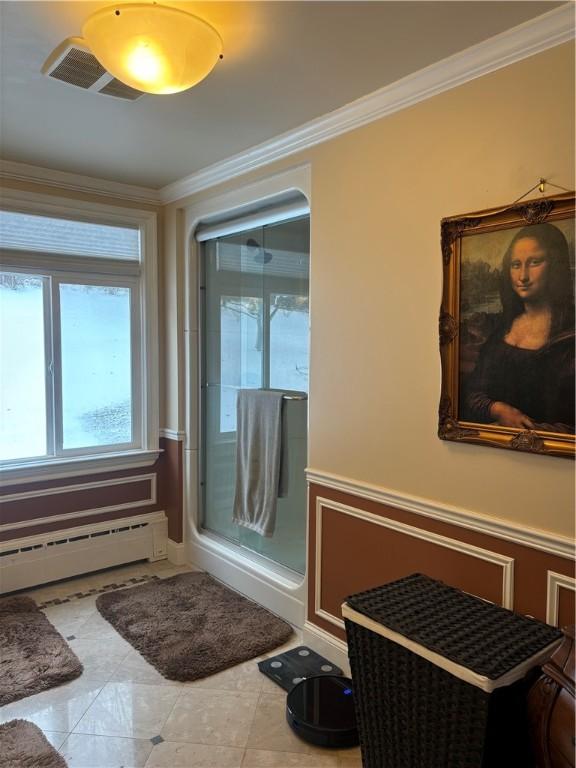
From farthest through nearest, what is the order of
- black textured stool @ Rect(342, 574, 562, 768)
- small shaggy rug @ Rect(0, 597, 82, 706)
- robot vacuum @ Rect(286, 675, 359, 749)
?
small shaggy rug @ Rect(0, 597, 82, 706)
robot vacuum @ Rect(286, 675, 359, 749)
black textured stool @ Rect(342, 574, 562, 768)

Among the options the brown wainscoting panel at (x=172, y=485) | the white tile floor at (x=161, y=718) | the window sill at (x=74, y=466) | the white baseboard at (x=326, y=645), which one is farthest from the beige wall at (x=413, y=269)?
the window sill at (x=74, y=466)

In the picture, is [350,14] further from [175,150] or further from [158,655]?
[158,655]

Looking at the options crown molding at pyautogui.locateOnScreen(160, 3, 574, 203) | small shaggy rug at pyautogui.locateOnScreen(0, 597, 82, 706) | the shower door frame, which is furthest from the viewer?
the shower door frame

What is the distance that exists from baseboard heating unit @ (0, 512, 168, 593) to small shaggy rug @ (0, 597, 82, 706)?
22cm

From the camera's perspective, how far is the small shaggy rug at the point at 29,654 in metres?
2.37

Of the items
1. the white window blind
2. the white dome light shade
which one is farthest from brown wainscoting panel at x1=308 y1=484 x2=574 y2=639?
the white window blind

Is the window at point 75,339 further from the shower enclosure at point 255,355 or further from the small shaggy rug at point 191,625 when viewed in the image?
the small shaggy rug at point 191,625

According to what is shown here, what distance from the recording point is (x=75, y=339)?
345 centimetres

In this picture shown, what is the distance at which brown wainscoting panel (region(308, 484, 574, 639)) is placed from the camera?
1812mm

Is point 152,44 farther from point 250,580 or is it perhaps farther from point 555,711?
point 250,580

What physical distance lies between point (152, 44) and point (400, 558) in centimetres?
198

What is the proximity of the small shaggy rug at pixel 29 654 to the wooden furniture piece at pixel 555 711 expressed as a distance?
1.93m

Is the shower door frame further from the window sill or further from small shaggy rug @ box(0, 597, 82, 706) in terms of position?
small shaggy rug @ box(0, 597, 82, 706)

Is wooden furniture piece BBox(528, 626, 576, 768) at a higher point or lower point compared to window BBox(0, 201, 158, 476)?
lower
